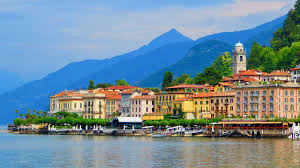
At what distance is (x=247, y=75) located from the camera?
184750 mm

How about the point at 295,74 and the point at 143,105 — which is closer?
the point at 295,74

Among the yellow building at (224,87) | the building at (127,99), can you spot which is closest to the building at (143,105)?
the building at (127,99)

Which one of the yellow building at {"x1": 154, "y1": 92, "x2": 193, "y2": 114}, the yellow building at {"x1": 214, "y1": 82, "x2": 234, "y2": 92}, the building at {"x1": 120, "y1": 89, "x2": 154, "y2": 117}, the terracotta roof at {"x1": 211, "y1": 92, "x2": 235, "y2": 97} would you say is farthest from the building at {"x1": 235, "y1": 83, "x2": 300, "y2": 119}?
the building at {"x1": 120, "y1": 89, "x2": 154, "y2": 117}

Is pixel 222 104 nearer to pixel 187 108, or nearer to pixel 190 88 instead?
pixel 187 108

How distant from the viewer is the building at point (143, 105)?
626 feet

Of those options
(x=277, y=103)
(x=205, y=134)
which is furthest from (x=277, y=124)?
(x=205, y=134)

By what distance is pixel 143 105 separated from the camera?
626ft

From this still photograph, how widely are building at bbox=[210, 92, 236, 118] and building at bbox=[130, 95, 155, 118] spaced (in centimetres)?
2569

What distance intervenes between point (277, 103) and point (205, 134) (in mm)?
17882

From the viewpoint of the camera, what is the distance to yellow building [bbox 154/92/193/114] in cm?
18062

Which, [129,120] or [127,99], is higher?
[127,99]

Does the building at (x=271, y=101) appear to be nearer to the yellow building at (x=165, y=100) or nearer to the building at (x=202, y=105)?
the building at (x=202, y=105)

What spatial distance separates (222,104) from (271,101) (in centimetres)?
1715

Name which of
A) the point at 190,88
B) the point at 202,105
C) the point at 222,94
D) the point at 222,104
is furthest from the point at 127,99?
the point at 222,104
